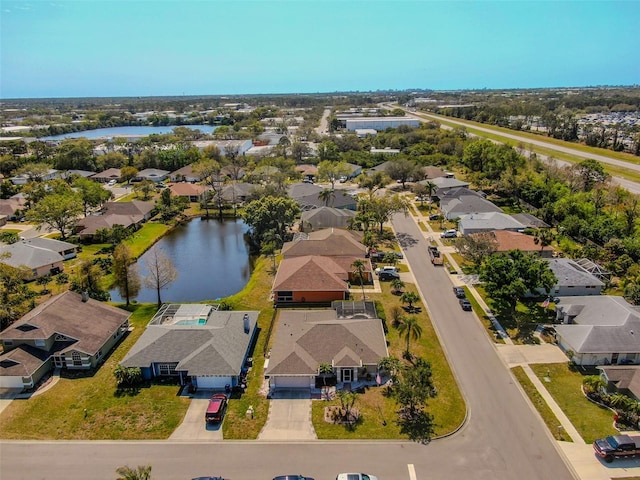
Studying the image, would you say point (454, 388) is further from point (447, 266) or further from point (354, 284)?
point (447, 266)

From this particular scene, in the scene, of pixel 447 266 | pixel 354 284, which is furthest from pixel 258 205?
pixel 447 266

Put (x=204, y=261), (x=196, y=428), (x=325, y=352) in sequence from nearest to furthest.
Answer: (x=196, y=428) → (x=325, y=352) → (x=204, y=261)

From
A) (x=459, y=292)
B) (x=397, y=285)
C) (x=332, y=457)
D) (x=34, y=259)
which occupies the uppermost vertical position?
(x=34, y=259)

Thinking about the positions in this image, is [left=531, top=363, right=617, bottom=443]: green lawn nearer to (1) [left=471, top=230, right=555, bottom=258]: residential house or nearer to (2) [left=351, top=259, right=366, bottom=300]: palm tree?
(2) [left=351, top=259, right=366, bottom=300]: palm tree

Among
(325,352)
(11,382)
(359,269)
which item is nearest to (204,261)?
(359,269)

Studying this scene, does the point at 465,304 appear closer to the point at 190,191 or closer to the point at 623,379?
the point at 623,379

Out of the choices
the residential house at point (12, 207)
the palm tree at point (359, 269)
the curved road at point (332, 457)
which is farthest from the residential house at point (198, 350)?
the residential house at point (12, 207)
